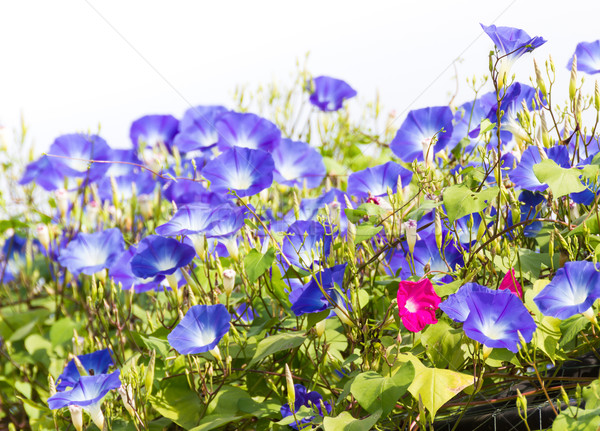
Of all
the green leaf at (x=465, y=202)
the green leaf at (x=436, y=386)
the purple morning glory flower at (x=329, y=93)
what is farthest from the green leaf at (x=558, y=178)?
the purple morning glory flower at (x=329, y=93)

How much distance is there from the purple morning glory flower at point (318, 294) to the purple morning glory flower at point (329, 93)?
1.41 metres

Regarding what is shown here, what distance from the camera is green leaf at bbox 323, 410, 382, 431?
106 centimetres

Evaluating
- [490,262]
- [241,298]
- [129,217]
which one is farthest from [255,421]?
[129,217]

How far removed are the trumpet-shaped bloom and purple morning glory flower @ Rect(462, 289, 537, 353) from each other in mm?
70

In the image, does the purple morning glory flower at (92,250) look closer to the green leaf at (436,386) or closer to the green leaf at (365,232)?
the green leaf at (365,232)

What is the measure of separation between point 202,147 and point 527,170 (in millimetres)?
1061

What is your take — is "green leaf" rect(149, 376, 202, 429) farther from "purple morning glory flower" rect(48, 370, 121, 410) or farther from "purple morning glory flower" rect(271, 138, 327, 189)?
"purple morning glory flower" rect(271, 138, 327, 189)

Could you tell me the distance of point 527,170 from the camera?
1.38 m

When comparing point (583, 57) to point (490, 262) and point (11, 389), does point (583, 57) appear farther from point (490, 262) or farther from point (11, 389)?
point (11, 389)

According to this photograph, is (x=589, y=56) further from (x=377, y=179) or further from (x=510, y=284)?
(x=510, y=284)

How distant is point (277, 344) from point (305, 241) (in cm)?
26

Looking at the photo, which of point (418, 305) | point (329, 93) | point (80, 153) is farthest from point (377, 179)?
point (80, 153)

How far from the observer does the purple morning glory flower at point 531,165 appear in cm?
136

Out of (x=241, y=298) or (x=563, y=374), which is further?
(x=241, y=298)
